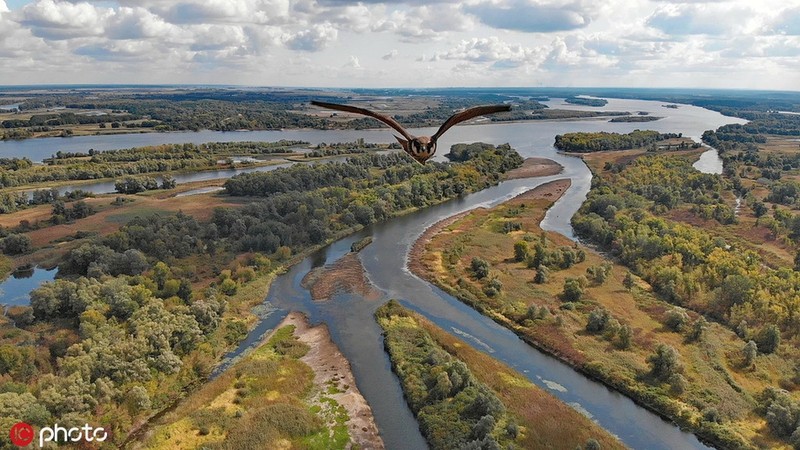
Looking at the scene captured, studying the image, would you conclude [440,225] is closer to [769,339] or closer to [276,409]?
[769,339]

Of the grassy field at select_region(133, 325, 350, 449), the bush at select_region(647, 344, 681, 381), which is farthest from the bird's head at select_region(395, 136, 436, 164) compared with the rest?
the bush at select_region(647, 344, 681, 381)

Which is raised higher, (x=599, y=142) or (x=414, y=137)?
(x=414, y=137)

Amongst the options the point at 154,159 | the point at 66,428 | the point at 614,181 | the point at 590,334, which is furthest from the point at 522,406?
the point at 154,159

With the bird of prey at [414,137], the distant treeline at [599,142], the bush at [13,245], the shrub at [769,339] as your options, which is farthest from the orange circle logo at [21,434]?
the distant treeline at [599,142]

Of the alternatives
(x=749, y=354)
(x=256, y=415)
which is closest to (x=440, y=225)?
(x=749, y=354)

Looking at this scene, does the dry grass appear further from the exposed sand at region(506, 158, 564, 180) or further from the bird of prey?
the exposed sand at region(506, 158, 564, 180)

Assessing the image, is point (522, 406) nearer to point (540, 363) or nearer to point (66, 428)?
point (540, 363)
